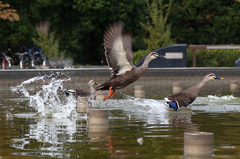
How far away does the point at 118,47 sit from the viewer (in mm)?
13133

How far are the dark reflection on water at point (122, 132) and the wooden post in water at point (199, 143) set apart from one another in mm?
246

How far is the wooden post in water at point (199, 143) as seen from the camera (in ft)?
24.0

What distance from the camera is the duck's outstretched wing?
13.1 metres

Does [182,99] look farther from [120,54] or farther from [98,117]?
[98,117]

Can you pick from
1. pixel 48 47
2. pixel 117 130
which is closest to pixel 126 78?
pixel 117 130

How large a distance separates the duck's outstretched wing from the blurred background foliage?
24.5 meters

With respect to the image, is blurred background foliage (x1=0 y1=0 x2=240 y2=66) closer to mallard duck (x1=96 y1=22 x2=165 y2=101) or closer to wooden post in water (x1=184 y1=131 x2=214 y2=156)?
mallard duck (x1=96 y1=22 x2=165 y2=101)

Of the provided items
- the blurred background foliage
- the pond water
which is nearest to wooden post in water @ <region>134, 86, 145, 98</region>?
the pond water

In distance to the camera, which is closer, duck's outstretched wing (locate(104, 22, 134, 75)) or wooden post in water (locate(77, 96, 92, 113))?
duck's outstretched wing (locate(104, 22, 134, 75))

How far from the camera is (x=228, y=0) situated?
51.8 metres

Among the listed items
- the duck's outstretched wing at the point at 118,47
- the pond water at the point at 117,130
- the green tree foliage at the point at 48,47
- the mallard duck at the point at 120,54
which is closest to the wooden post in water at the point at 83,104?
the pond water at the point at 117,130

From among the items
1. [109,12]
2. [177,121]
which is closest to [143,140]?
[177,121]

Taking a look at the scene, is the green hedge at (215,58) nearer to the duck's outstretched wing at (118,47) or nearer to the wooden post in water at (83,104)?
the wooden post in water at (83,104)

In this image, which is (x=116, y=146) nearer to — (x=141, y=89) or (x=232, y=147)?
(x=232, y=147)
